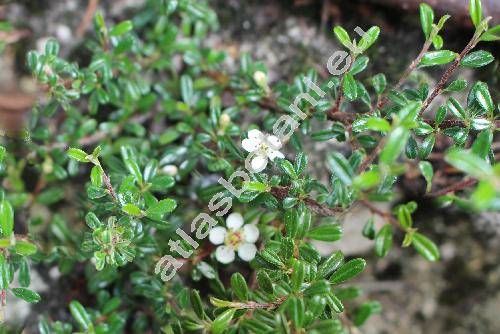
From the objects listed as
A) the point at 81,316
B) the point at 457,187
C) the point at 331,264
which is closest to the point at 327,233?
the point at 331,264

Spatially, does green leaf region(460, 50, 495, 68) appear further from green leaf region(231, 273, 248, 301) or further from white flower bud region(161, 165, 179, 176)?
white flower bud region(161, 165, 179, 176)

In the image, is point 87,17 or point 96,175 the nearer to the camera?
point 96,175

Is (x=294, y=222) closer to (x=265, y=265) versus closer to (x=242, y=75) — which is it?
(x=265, y=265)

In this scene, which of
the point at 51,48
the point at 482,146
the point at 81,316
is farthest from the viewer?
the point at 51,48

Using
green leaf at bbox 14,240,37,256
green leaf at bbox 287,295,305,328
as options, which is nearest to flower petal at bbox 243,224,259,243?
green leaf at bbox 287,295,305,328

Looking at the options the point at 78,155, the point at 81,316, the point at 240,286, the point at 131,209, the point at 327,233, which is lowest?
the point at 81,316

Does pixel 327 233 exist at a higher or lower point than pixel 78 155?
lower

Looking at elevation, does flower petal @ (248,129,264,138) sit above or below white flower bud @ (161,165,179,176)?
above

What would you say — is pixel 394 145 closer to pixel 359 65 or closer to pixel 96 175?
pixel 359 65

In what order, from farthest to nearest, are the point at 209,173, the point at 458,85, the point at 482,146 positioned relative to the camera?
the point at 209,173, the point at 458,85, the point at 482,146
